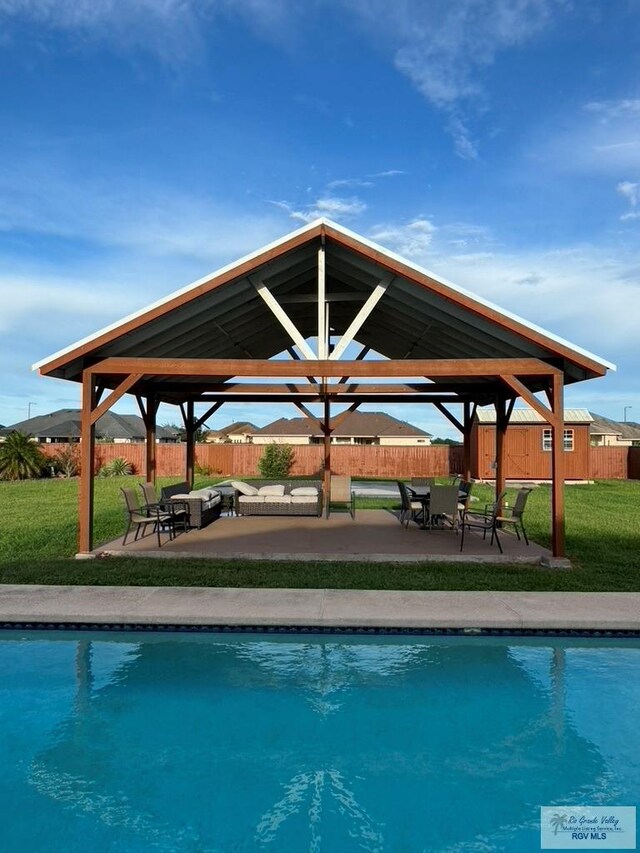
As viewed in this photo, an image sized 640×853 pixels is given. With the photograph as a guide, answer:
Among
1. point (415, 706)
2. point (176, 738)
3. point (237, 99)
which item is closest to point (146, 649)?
point (176, 738)

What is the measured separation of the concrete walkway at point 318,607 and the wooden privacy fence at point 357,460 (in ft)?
79.9

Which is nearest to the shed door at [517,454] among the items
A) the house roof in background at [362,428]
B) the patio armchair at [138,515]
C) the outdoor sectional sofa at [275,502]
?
the outdoor sectional sofa at [275,502]

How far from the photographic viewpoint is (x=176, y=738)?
16.0 feet

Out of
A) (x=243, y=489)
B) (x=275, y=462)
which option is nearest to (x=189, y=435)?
(x=243, y=489)

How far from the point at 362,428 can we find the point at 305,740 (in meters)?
41.5

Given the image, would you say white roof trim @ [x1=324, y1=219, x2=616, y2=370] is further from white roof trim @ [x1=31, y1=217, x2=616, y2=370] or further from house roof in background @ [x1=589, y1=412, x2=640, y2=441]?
house roof in background @ [x1=589, y1=412, x2=640, y2=441]

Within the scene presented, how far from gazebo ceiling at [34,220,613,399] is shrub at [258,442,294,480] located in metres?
17.6

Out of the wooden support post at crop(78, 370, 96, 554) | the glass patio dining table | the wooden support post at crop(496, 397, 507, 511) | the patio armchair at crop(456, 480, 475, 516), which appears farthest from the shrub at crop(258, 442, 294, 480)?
the wooden support post at crop(78, 370, 96, 554)

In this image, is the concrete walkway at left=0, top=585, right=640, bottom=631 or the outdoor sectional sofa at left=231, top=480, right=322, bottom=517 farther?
the outdoor sectional sofa at left=231, top=480, right=322, bottom=517

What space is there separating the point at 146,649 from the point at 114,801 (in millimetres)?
2403

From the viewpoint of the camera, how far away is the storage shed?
93.7ft

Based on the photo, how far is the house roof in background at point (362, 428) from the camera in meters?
45.6

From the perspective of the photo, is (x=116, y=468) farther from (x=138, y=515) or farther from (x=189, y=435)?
(x=138, y=515)

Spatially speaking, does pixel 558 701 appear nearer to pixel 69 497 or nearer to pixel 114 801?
pixel 114 801
